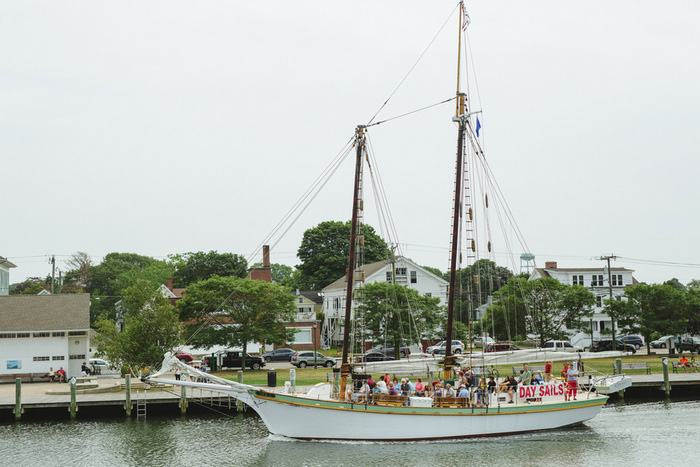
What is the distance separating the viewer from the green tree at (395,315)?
170ft

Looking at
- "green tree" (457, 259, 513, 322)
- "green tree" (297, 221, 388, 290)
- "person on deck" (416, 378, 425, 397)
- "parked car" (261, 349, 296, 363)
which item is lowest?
"parked car" (261, 349, 296, 363)

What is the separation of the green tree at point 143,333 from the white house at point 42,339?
6114 mm

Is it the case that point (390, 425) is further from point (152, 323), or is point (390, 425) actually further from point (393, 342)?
point (393, 342)

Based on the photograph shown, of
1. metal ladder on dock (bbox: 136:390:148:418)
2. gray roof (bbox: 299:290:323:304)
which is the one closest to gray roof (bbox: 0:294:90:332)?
metal ladder on dock (bbox: 136:390:148:418)

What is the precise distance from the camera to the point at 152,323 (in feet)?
136

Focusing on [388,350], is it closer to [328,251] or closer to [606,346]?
[606,346]

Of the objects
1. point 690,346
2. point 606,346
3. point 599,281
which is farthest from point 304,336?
point 690,346

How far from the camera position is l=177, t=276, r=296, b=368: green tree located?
4978cm

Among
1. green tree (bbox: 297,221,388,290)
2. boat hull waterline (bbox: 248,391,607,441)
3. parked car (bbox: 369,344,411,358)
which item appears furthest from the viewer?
green tree (bbox: 297,221,388,290)

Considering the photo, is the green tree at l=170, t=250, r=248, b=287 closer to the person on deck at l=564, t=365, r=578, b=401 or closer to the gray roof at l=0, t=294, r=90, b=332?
the gray roof at l=0, t=294, r=90, b=332

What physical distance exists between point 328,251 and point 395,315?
151 feet

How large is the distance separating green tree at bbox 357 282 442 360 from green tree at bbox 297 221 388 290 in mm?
41026

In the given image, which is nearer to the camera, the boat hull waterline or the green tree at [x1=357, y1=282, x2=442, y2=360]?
the boat hull waterline

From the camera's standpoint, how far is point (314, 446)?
2812 cm
